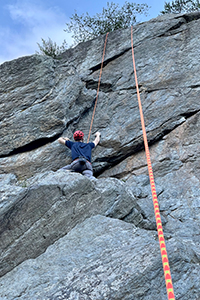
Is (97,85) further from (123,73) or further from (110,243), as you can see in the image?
(110,243)

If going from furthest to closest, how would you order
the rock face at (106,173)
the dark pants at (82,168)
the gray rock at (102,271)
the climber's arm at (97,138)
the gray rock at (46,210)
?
the climber's arm at (97,138)
the dark pants at (82,168)
the gray rock at (46,210)
the rock face at (106,173)
the gray rock at (102,271)

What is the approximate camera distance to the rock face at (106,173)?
4234 millimetres

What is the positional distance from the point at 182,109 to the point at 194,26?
4403 millimetres

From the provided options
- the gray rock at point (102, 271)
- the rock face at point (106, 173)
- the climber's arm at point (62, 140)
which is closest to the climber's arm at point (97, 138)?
the rock face at point (106, 173)

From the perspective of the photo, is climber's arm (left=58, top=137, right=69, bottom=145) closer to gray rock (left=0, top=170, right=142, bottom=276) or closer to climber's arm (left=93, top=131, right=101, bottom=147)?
climber's arm (left=93, top=131, right=101, bottom=147)

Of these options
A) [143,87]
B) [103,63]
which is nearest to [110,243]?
[143,87]

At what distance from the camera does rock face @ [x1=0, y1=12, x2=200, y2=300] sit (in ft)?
13.9

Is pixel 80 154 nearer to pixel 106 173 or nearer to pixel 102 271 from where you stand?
pixel 106 173

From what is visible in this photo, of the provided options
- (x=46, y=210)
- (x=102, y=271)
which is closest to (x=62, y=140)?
(x=46, y=210)

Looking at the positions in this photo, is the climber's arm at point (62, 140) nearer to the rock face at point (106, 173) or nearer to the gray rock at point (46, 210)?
the rock face at point (106, 173)

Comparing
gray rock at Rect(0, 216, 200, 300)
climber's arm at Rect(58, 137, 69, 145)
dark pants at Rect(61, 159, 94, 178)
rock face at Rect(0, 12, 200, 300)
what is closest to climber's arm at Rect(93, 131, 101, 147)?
rock face at Rect(0, 12, 200, 300)

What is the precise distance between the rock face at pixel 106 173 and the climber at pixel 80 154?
1.79 ft

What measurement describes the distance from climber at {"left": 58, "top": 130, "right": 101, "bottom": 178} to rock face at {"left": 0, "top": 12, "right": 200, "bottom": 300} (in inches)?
21.5

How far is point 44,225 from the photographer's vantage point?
5070 mm
